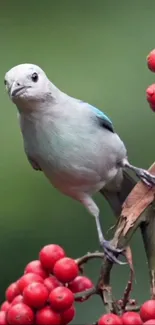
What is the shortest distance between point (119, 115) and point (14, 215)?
641mm

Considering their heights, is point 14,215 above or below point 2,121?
below

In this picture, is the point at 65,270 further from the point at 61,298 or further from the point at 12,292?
the point at 12,292

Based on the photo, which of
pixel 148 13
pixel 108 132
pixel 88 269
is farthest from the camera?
pixel 148 13

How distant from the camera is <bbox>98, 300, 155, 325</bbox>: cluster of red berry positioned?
226 cm

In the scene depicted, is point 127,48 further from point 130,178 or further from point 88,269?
point 130,178

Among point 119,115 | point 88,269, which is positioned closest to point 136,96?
point 119,115

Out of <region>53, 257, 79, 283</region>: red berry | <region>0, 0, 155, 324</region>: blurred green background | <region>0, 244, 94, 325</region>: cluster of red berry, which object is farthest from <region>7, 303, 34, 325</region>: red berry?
<region>0, 0, 155, 324</region>: blurred green background

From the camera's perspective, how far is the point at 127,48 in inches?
176

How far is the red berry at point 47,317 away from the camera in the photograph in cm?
243

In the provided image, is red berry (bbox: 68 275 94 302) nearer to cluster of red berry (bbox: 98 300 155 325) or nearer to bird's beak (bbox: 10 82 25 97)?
cluster of red berry (bbox: 98 300 155 325)

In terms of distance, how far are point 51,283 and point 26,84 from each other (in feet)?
1.99

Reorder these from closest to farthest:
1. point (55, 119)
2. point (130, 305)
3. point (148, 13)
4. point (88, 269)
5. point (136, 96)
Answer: point (130, 305) < point (55, 119) < point (88, 269) < point (136, 96) < point (148, 13)

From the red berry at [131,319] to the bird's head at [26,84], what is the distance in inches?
29.1

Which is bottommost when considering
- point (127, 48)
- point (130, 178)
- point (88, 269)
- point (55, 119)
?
point (88, 269)
